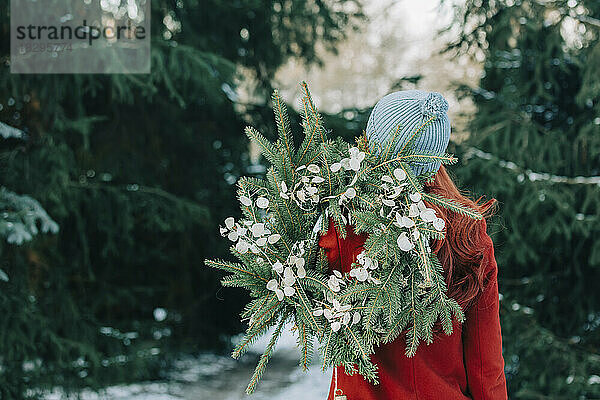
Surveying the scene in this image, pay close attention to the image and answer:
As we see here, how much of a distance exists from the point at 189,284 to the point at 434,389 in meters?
3.79

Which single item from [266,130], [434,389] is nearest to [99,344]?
[266,130]

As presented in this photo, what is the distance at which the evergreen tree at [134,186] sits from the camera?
3.68 meters

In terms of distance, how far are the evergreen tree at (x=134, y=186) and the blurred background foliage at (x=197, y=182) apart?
0.01 m

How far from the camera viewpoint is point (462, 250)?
5.11ft

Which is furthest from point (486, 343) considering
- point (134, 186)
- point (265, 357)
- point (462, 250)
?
point (134, 186)

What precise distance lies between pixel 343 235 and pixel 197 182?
3.62 meters

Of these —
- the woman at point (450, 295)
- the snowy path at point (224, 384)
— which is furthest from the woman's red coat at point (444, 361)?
the snowy path at point (224, 384)

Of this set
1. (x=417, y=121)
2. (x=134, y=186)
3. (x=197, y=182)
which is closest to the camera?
(x=417, y=121)

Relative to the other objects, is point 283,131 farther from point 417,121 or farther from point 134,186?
point 134,186

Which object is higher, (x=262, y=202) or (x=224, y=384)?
Result: (x=262, y=202)

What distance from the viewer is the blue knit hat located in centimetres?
151

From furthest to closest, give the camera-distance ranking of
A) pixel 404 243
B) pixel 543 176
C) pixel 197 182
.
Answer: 1. pixel 197 182
2. pixel 543 176
3. pixel 404 243

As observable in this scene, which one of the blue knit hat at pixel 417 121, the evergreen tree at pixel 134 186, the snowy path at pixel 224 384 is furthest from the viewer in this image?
the snowy path at pixel 224 384

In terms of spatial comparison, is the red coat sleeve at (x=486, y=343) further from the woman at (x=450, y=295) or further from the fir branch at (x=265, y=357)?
the fir branch at (x=265, y=357)
